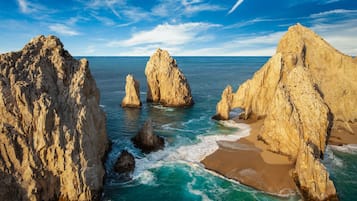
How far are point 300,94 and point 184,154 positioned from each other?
20.4m

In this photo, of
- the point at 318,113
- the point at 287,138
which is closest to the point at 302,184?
the point at 287,138

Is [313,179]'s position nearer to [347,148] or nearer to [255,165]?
[255,165]

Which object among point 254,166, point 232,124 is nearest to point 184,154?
point 254,166

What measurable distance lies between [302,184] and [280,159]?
7530mm

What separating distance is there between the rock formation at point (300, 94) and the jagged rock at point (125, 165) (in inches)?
855

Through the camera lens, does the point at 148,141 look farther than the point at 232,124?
No

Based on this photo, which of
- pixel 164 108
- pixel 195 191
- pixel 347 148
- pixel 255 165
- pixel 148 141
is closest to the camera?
pixel 195 191

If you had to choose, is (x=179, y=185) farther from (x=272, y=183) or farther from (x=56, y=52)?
(x=56, y=52)

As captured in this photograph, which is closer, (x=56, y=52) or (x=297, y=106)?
(x=56, y=52)

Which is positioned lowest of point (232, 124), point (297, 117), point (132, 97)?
point (232, 124)

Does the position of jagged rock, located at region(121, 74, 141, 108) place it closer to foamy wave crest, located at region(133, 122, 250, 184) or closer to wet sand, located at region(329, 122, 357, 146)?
foamy wave crest, located at region(133, 122, 250, 184)

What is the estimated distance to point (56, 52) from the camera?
37.4m

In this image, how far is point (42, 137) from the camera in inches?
1206

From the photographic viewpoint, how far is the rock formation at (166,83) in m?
80.9
